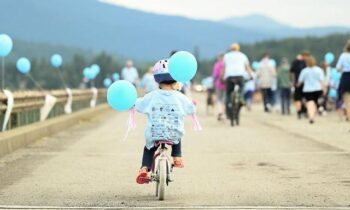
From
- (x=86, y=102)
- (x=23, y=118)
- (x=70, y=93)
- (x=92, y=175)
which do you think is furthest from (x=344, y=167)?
(x=86, y=102)

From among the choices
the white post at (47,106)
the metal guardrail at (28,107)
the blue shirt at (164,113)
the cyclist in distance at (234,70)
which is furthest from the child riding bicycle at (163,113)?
the cyclist in distance at (234,70)

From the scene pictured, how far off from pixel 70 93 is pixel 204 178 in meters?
17.3

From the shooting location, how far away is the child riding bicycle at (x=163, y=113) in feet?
29.9

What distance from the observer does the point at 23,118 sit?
745 inches

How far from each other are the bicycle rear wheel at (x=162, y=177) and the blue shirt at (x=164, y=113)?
298mm

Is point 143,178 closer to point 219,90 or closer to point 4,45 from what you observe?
point 4,45

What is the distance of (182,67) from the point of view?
885cm

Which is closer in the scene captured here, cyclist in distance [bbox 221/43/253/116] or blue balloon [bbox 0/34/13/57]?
blue balloon [bbox 0/34/13/57]

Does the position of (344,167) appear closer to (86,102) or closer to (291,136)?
(291,136)

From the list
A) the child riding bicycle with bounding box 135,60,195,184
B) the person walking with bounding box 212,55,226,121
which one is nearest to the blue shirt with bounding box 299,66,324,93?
the person walking with bounding box 212,55,226,121

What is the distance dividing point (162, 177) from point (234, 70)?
1333 centimetres

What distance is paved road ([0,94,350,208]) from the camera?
8.96 m

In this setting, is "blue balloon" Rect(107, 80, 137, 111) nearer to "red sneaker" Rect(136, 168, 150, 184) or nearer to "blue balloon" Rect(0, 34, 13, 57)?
"red sneaker" Rect(136, 168, 150, 184)

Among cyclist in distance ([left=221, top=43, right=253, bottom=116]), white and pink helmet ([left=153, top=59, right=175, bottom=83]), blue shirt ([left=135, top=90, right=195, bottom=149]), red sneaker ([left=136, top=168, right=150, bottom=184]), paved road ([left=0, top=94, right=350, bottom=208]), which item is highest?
cyclist in distance ([left=221, top=43, right=253, bottom=116])
